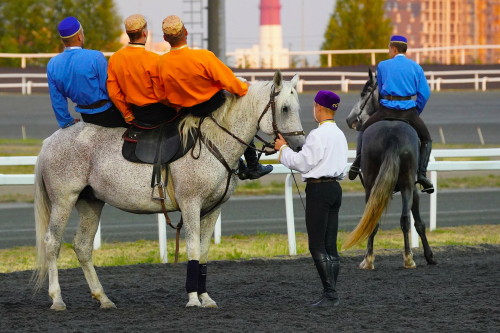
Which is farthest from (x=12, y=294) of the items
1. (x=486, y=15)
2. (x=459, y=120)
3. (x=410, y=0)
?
(x=410, y=0)

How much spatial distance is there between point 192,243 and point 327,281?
42.8 inches

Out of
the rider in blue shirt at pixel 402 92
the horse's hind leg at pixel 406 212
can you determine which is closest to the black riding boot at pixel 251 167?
the horse's hind leg at pixel 406 212

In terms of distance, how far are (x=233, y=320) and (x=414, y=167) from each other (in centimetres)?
308

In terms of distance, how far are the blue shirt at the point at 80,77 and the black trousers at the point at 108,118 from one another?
0.04 m

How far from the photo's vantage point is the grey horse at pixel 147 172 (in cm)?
573

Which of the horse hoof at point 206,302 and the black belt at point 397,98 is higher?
the black belt at point 397,98

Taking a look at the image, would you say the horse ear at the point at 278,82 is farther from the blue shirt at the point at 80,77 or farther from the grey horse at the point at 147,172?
the blue shirt at the point at 80,77

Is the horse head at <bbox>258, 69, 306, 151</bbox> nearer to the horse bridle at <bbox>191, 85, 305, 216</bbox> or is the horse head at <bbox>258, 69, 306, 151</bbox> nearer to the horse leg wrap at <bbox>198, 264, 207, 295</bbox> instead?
the horse bridle at <bbox>191, 85, 305, 216</bbox>

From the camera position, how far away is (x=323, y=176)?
577 centimetres

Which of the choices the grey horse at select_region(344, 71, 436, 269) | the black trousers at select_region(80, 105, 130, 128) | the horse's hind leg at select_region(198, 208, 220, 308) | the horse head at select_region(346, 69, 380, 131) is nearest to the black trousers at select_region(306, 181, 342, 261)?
the horse's hind leg at select_region(198, 208, 220, 308)

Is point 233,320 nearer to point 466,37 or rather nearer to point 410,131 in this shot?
point 410,131

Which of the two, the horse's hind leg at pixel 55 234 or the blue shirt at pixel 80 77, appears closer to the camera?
the blue shirt at pixel 80 77

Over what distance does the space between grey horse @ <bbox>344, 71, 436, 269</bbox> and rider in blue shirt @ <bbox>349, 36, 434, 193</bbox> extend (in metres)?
0.20

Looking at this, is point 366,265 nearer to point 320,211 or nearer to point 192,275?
point 320,211
